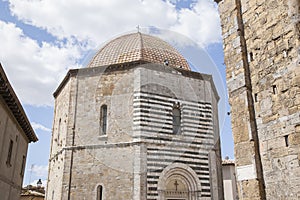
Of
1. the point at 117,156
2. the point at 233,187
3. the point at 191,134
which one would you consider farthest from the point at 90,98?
the point at 233,187

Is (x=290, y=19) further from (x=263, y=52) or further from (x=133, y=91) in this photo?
(x=133, y=91)

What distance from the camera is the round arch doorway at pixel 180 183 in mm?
13711

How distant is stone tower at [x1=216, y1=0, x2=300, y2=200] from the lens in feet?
15.2

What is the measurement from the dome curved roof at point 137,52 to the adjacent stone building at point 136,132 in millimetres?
74

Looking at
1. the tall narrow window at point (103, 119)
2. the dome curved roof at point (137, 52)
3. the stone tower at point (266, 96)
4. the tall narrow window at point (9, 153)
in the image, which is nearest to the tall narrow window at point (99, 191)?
Answer: the tall narrow window at point (103, 119)

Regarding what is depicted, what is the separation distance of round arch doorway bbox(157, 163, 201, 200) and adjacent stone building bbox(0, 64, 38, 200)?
6.32 metres

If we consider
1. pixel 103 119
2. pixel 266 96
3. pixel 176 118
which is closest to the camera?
pixel 266 96

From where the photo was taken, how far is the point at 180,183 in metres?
14.1

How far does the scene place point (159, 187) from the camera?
1334cm

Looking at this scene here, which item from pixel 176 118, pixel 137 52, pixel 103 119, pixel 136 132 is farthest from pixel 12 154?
pixel 137 52

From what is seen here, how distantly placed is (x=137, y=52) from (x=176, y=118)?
4.28 meters

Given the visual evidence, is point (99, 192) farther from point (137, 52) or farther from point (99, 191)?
point (137, 52)

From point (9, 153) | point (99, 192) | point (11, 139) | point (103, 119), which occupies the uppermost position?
point (103, 119)

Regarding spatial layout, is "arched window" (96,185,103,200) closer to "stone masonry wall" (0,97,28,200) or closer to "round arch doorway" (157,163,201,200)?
"round arch doorway" (157,163,201,200)
